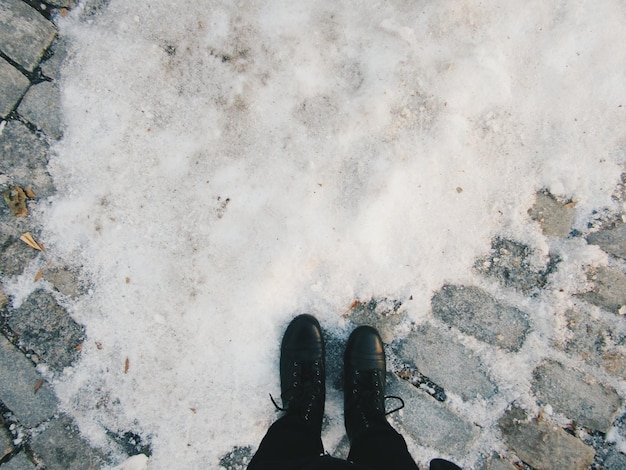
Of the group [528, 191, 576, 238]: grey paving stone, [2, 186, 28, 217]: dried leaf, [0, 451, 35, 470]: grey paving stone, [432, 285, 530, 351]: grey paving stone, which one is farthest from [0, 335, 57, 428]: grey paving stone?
[528, 191, 576, 238]: grey paving stone

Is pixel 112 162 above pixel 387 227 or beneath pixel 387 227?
beneath

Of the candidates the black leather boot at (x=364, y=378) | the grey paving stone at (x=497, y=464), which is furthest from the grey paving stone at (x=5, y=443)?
the grey paving stone at (x=497, y=464)

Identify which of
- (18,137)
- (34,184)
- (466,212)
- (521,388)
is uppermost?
(466,212)

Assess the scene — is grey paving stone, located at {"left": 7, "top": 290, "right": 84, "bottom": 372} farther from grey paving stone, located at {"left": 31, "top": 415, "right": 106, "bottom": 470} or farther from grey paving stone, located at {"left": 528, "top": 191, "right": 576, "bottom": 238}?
grey paving stone, located at {"left": 528, "top": 191, "right": 576, "bottom": 238}

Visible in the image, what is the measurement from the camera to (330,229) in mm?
1800

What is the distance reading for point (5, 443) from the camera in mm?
1797

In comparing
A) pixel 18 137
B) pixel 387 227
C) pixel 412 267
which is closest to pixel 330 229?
pixel 387 227

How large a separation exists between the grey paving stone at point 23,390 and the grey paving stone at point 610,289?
2480 mm

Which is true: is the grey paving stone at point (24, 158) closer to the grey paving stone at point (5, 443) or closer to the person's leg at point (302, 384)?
the grey paving stone at point (5, 443)

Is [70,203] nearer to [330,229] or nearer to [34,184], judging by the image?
[34,184]

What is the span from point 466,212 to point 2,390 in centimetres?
223

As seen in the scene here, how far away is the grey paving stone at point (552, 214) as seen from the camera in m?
1.79

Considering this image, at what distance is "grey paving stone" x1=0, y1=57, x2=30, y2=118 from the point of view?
1760 millimetres

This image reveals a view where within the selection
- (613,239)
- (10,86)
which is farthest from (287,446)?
(10,86)
